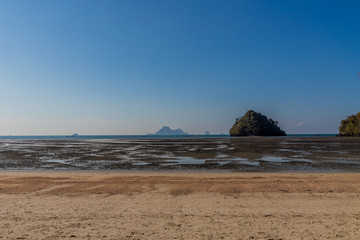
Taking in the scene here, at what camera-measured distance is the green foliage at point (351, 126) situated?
399ft

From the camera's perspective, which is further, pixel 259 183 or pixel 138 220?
pixel 259 183

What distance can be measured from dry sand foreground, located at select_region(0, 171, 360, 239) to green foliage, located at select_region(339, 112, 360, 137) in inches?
5477

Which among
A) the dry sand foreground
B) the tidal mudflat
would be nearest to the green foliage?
the tidal mudflat

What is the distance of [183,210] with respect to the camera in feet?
25.0

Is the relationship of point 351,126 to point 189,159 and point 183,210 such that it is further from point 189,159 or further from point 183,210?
point 183,210

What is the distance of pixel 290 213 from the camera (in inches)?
285

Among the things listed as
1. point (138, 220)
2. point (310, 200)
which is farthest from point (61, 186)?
point (310, 200)

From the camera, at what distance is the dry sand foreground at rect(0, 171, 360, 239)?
5.88 m

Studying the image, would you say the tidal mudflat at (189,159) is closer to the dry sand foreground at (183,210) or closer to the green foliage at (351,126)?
the dry sand foreground at (183,210)

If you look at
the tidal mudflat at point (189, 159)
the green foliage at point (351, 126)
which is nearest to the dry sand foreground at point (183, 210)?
the tidal mudflat at point (189, 159)

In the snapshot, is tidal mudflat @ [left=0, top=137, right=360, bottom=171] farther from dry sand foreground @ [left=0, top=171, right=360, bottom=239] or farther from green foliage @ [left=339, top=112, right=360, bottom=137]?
green foliage @ [left=339, top=112, right=360, bottom=137]

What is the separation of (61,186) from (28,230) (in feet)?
18.8

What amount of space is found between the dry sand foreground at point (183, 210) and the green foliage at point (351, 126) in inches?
5477

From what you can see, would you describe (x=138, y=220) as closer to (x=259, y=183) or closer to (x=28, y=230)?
(x=28, y=230)
